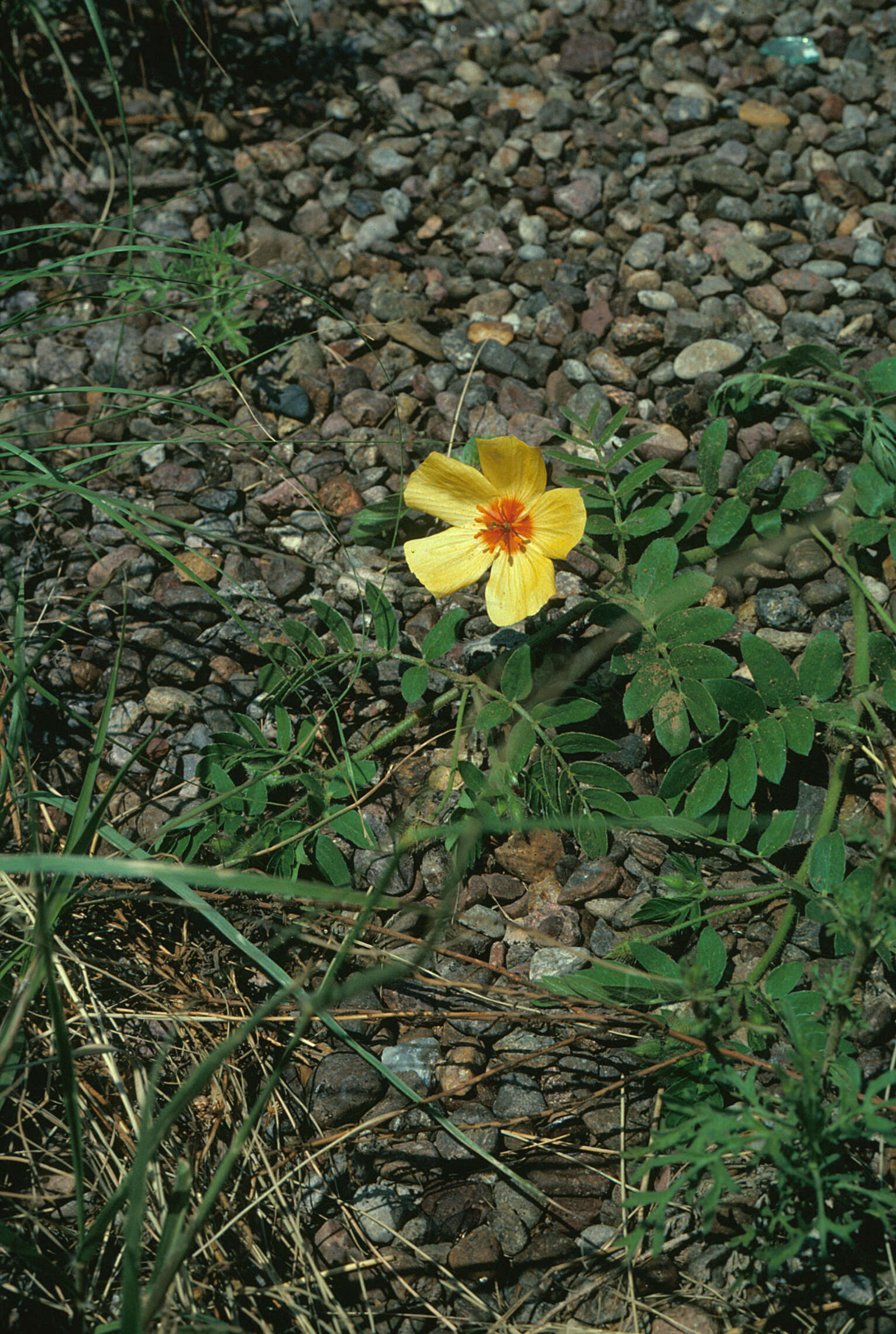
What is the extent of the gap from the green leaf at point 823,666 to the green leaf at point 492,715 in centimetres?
54

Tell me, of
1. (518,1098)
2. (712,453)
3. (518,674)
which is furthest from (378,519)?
(518,1098)

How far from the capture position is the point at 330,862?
1.73 metres

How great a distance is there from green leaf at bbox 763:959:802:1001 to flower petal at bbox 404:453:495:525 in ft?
2.78

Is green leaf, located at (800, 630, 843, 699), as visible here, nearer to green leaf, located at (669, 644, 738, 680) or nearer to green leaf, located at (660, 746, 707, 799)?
green leaf, located at (669, 644, 738, 680)

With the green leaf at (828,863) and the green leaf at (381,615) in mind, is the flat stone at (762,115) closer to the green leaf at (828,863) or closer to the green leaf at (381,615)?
the green leaf at (381,615)

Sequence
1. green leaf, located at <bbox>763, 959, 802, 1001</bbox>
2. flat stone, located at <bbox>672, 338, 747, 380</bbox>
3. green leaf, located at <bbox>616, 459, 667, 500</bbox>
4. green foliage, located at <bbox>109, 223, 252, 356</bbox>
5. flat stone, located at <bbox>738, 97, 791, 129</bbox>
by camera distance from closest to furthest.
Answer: green leaf, located at <bbox>763, 959, 802, 1001</bbox> → green leaf, located at <bbox>616, 459, 667, 500</bbox> → green foliage, located at <bbox>109, 223, 252, 356</bbox> → flat stone, located at <bbox>672, 338, 747, 380</bbox> → flat stone, located at <bbox>738, 97, 791, 129</bbox>

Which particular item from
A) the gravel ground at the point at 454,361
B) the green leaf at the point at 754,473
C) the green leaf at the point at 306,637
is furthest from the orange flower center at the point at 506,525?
the green leaf at the point at 754,473

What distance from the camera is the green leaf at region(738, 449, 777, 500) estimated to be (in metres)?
1.92

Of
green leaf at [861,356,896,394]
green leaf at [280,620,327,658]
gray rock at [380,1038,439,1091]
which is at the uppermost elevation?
green leaf at [861,356,896,394]

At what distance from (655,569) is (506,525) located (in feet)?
0.96

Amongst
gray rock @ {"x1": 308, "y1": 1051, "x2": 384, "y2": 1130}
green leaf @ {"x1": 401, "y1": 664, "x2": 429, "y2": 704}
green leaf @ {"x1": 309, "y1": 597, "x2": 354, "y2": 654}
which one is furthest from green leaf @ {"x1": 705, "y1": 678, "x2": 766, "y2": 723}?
gray rock @ {"x1": 308, "y1": 1051, "x2": 384, "y2": 1130}

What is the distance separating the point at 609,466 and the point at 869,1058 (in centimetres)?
114

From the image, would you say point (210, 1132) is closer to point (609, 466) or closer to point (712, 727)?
point (712, 727)

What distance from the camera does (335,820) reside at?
5.80ft
